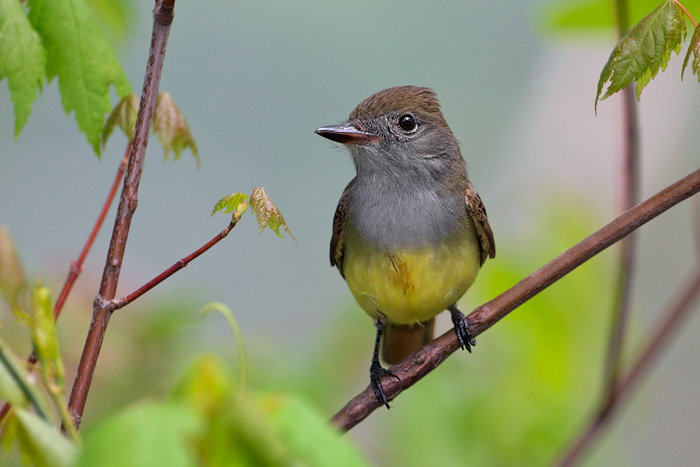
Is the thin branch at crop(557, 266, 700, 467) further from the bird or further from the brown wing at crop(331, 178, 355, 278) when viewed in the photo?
the brown wing at crop(331, 178, 355, 278)

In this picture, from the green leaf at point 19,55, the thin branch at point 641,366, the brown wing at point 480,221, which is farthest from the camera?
the brown wing at point 480,221

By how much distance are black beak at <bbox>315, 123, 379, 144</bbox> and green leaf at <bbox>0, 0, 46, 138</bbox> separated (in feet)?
3.98

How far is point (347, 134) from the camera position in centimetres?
293

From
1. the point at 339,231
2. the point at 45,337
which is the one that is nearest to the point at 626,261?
the point at 339,231

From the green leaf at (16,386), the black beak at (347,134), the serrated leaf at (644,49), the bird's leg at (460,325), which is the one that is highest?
the serrated leaf at (644,49)

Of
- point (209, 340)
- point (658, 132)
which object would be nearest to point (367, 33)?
point (658, 132)

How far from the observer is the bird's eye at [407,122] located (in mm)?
3152

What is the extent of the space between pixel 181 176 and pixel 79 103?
4375 millimetres

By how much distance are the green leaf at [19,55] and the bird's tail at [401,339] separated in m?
2.25

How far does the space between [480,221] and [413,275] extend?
406mm

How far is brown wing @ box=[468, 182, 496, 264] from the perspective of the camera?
3.09 m

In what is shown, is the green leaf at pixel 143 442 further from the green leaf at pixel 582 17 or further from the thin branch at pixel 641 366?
the green leaf at pixel 582 17

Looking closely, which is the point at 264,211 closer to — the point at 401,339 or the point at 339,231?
the point at 339,231

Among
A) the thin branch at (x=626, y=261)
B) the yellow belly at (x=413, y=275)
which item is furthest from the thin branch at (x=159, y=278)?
the yellow belly at (x=413, y=275)
